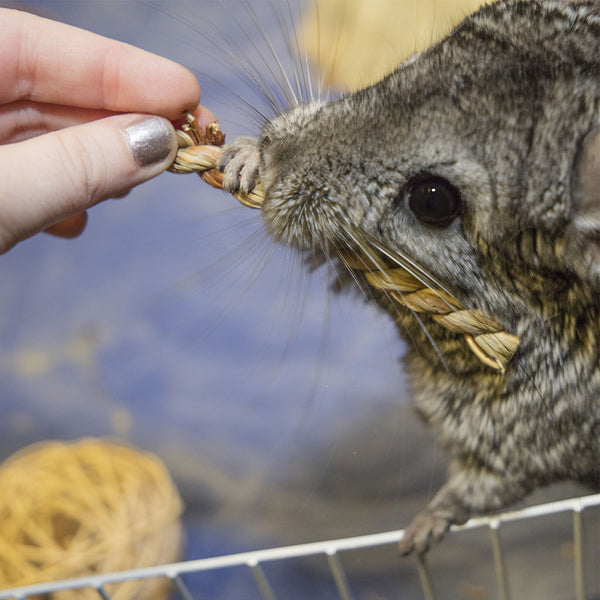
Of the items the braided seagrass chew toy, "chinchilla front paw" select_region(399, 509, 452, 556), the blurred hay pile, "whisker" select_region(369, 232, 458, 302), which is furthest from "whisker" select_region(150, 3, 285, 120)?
"chinchilla front paw" select_region(399, 509, 452, 556)

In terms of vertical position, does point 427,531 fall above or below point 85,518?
below

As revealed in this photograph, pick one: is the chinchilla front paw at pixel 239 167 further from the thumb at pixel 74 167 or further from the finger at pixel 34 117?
the finger at pixel 34 117

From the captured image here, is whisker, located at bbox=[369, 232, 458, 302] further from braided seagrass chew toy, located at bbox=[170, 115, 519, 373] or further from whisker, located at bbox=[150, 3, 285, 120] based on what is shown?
whisker, located at bbox=[150, 3, 285, 120]

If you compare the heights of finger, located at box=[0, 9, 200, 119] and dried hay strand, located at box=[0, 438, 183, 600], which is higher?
finger, located at box=[0, 9, 200, 119]

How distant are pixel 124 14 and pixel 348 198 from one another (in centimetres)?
77

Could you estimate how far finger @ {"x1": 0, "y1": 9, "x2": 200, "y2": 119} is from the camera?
706 millimetres

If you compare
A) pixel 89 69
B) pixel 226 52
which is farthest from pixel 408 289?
pixel 226 52

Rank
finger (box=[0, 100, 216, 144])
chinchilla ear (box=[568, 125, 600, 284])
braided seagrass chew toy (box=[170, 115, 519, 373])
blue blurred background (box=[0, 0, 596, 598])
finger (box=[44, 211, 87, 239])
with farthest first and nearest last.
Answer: blue blurred background (box=[0, 0, 596, 598]), finger (box=[44, 211, 87, 239]), finger (box=[0, 100, 216, 144]), braided seagrass chew toy (box=[170, 115, 519, 373]), chinchilla ear (box=[568, 125, 600, 284])

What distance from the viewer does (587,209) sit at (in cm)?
56

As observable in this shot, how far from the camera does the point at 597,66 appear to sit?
1.86 feet

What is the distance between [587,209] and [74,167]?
0.51 meters

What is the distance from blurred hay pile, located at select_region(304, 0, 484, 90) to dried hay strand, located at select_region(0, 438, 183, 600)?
0.81 meters

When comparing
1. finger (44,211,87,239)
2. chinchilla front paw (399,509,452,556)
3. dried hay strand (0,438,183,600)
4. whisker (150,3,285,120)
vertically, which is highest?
whisker (150,3,285,120)

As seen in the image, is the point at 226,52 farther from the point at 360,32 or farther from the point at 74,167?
the point at 74,167
